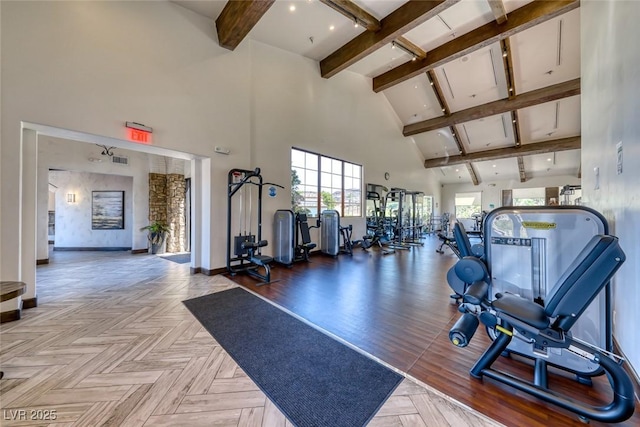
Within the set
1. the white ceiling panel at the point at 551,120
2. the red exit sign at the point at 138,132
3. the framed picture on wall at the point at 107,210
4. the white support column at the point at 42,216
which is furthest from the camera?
the white ceiling panel at the point at 551,120

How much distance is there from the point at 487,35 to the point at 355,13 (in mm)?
3350

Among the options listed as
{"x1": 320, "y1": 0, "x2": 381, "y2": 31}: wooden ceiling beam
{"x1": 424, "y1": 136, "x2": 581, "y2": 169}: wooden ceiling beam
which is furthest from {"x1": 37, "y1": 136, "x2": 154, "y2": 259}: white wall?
{"x1": 424, "y1": 136, "x2": 581, "y2": 169}: wooden ceiling beam

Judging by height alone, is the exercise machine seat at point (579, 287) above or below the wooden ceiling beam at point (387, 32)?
below

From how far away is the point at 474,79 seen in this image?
779 centimetres

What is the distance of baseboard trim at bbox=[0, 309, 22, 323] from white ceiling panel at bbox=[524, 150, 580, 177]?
54.0 feet

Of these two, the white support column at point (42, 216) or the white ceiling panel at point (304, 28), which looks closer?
the white ceiling panel at point (304, 28)

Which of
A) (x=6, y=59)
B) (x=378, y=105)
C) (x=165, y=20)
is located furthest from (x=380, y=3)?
(x=6, y=59)

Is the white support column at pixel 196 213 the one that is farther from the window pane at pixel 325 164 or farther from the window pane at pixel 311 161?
the window pane at pixel 325 164

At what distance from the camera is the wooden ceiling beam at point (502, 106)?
7240 millimetres

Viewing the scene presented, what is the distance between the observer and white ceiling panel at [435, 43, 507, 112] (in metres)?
7.08

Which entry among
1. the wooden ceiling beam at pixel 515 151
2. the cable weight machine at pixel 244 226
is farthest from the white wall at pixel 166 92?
the wooden ceiling beam at pixel 515 151

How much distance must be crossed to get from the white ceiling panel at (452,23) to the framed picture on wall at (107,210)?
9.42 m

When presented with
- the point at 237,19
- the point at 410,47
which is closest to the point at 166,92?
the point at 237,19

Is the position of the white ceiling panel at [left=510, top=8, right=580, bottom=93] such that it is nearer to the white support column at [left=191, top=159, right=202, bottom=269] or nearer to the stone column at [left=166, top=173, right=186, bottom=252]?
the white support column at [left=191, top=159, right=202, bottom=269]
